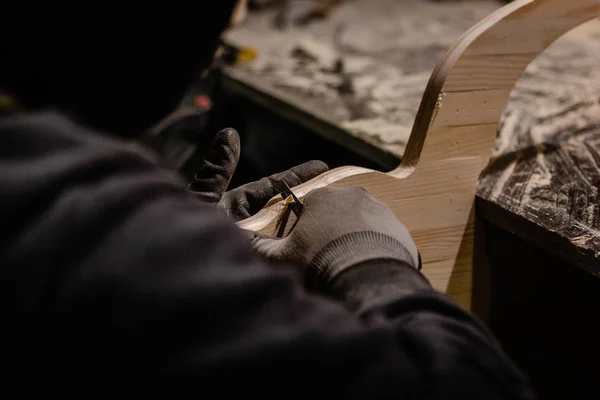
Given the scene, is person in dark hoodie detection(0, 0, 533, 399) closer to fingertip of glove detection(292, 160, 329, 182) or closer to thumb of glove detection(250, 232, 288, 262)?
thumb of glove detection(250, 232, 288, 262)

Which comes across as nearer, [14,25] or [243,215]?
[14,25]

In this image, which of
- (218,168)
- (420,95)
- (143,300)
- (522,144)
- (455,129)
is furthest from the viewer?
(420,95)

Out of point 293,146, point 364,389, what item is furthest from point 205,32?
point 293,146

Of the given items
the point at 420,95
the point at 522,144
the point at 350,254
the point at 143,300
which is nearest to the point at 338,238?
the point at 350,254

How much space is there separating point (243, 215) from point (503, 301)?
60 centimetres

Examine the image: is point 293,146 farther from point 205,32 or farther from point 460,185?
point 205,32

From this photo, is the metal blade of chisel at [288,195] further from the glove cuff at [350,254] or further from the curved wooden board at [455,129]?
the glove cuff at [350,254]

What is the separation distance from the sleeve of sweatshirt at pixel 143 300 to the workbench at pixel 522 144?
56 centimetres

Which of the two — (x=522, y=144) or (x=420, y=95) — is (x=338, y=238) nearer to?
(x=522, y=144)

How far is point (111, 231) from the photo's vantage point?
0.37 metres

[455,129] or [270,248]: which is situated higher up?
[455,129]

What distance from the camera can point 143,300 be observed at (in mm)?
361

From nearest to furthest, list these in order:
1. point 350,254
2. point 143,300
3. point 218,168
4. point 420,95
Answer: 1. point 143,300
2. point 350,254
3. point 218,168
4. point 420,95

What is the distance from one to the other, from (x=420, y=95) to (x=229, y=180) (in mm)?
984
